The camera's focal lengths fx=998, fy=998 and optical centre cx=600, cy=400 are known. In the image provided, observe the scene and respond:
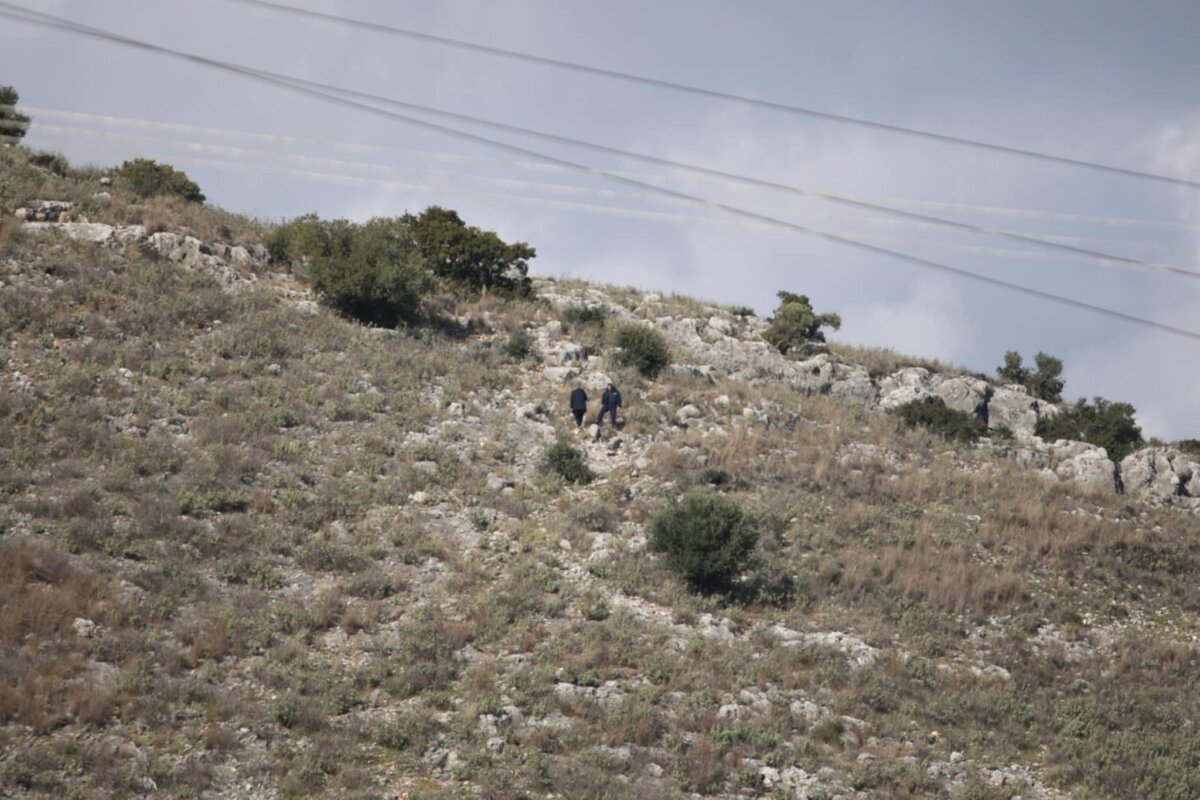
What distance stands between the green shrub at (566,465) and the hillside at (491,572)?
0.25m

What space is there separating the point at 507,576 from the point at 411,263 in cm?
1704

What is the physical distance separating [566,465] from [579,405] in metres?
3.44

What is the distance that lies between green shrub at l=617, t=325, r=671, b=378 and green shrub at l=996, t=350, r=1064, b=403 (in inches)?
806

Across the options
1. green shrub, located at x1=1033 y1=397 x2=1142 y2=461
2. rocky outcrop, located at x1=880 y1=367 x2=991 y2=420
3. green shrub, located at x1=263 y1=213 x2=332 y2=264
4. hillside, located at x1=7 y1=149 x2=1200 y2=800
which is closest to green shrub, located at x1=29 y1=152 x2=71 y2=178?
hillside, located at x1=7 y1=149 x2=1200 y2=800

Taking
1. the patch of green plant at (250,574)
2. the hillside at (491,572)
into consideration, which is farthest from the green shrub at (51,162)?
the patch of green plant at (250,574)

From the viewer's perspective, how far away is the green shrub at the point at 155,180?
40.0 m

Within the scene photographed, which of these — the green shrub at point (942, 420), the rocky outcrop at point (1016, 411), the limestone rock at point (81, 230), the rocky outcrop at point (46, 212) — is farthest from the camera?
the rocky outcrop at point (1016, 411)

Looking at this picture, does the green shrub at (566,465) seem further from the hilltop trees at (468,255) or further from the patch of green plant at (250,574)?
the hilltop trees at (468,255)

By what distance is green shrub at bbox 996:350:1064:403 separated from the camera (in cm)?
4704

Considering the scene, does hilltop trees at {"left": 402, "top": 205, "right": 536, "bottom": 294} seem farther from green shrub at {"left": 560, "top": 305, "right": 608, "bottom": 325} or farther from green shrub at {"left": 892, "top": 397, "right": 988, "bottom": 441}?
green shrub at {"left": 892, "top": 397, "right": 988, "bottom": 441}

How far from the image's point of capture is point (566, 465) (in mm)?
26578

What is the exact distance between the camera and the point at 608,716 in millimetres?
16438

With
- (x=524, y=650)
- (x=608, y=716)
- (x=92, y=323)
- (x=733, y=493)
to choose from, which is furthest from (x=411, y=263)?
(x=608, y=716)

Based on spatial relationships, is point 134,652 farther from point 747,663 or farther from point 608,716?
point 747,663
